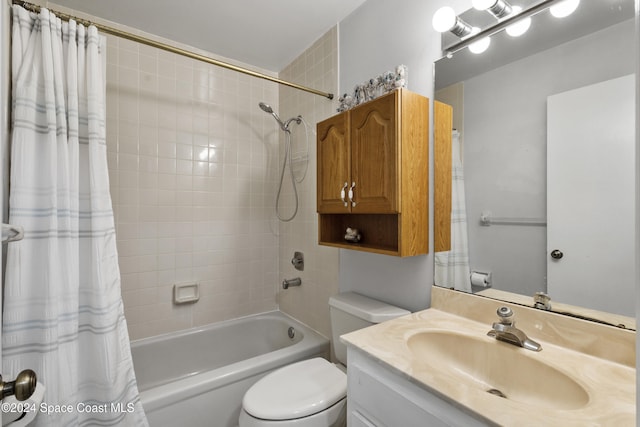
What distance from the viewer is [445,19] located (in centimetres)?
118

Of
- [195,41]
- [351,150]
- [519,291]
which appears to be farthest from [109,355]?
[195,41]

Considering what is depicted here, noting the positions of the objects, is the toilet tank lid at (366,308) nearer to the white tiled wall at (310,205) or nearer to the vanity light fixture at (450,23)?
the white tiled wall at (310,205)

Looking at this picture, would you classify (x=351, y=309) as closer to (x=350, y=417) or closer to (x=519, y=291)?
(x=350, y=417)

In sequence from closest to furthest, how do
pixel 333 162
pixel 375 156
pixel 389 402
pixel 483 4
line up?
→ 1. pixel 389 402
2. pixel 483 4
3. pixel 375 156
4. pixel 333 162

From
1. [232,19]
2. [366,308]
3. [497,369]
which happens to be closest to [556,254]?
[497,369]

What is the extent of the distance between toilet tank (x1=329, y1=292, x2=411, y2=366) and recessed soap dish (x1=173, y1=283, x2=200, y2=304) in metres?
1.07

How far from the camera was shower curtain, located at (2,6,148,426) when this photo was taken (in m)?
1.06

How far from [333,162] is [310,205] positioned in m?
0.61

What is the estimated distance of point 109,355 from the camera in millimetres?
1178

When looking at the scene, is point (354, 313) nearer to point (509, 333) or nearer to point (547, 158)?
point (509, 333)

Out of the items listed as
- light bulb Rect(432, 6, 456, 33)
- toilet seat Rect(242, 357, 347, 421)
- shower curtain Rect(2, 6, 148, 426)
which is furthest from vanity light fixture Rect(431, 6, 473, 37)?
toilet seat Rect(242, 357, 347, 421)

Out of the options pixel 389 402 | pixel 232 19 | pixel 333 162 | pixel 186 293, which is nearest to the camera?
pixel 389 402

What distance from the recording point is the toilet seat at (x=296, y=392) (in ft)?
3.80

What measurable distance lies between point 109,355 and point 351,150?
52.1 inches
